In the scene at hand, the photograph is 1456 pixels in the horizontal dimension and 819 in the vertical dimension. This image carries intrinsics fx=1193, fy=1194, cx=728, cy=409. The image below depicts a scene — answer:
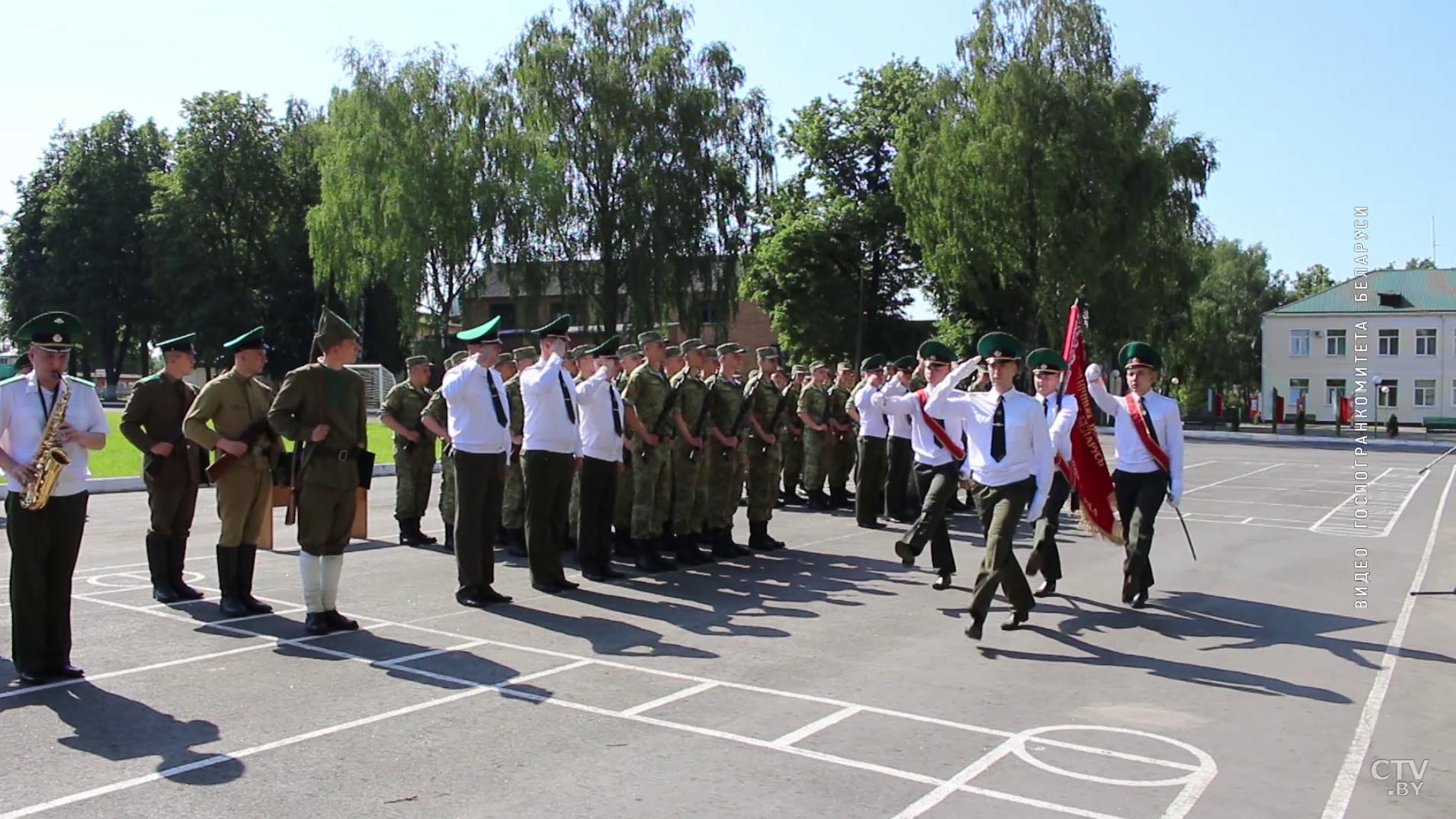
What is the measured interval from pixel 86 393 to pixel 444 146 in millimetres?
37074

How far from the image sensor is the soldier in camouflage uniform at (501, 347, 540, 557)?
1210 cm

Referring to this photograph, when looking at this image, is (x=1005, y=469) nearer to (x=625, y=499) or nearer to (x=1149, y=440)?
(x=1149, y=440)

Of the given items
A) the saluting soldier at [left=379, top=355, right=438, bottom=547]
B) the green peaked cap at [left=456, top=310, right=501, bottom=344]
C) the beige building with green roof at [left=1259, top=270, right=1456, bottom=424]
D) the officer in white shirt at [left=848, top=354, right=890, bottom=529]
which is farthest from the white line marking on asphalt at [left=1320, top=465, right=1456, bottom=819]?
the beige building with green roof at [left=1259, top=270, right=1456, bottom=424]

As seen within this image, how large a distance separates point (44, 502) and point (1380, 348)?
7491cm

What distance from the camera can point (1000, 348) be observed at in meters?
8.55

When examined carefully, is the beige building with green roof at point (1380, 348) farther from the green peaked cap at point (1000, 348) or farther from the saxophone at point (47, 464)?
the saxophone at point (47, 464)

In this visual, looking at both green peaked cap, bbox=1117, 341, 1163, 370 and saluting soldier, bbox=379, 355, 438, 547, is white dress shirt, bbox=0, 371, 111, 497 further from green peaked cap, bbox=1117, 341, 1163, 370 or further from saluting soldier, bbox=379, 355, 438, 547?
green peaked cap, bbox=1117, 341, 1163, 370

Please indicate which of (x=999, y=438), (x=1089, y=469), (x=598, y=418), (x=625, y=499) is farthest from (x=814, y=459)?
(x=999, y=438)

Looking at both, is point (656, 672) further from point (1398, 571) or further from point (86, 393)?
point (1398, 571)

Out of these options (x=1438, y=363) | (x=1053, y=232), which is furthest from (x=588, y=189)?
(x=1438, y=363)

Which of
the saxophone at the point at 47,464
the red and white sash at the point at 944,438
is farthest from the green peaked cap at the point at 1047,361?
the saxophone at the point at 47,464

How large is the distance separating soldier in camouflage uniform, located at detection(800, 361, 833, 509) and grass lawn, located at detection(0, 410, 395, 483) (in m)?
6.01

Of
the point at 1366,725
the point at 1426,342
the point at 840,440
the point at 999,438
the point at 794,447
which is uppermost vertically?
the point at 1426,342

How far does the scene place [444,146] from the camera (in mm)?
42500
